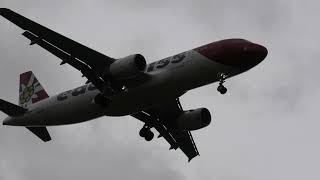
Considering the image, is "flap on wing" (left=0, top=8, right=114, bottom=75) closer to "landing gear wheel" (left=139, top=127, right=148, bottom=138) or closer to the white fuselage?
the white fuselage

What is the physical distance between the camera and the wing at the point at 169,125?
62.5 metres

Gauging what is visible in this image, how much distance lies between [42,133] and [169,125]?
11634 millimetres

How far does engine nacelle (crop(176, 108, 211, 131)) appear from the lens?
6100cm

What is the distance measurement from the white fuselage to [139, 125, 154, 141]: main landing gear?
6798 millimetres

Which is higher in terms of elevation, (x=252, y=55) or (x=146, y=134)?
(x=252, y=55)

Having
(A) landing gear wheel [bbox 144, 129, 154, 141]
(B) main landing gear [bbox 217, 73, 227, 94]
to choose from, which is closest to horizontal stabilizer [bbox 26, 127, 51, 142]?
(A) landing gear wheel [bbox 144, 129, 154, 141]

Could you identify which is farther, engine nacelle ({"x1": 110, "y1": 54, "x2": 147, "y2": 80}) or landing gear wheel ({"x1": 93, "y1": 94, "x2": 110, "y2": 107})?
landing gear wheel ({"x1": 93, "y1": 94, "x2": 110, "y2": 107})

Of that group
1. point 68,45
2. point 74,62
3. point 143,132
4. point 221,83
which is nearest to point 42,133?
point 143,132

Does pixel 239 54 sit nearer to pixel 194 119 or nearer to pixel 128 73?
pixel 128 73

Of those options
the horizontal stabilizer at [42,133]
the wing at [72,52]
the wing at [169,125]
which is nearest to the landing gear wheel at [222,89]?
the wing at [72,52]

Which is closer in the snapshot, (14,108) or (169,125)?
(14,108)

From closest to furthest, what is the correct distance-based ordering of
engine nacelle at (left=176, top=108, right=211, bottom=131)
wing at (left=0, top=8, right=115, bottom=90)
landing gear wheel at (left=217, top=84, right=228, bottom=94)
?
landing gear wheel at (left=217, top=84, right=228, bottom=94), wing at (left=0, top=8, right=115, bottom=90), engine nacelle at (left=176, top=108, right=211, bottom=131)

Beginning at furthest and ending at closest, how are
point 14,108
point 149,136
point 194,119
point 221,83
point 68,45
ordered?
point 149,136 < point 14,108 < point 194,119 < point 68,45 < point 221,83

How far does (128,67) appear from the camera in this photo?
53.0 meters
